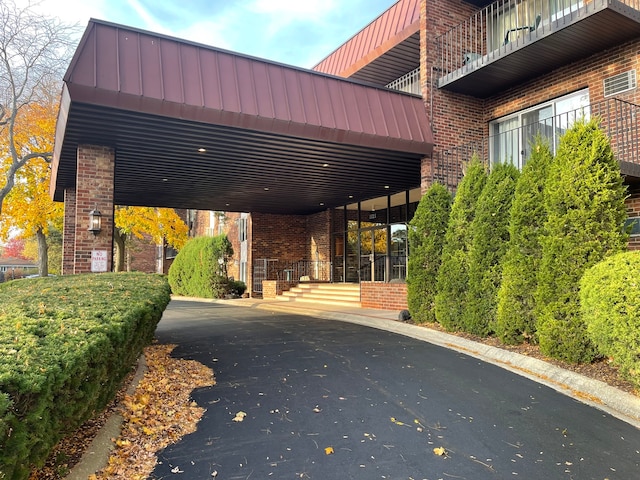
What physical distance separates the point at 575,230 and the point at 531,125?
494 centimetres

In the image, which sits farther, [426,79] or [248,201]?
[248,201]

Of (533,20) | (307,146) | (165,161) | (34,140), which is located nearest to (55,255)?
(34,140)

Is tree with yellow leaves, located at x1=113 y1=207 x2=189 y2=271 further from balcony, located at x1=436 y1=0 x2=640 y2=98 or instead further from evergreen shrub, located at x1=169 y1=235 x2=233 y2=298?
balcony, located at x1=436 y1=0 x2=640 y2=98

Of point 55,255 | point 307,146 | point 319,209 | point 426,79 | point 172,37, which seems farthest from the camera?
point 55,255

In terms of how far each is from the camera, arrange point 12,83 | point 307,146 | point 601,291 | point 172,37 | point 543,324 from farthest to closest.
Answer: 1. point 12,83
2. point 307,146
3. point 172,37
4. point 543,324
5. point 601,291

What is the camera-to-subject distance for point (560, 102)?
31.4ft

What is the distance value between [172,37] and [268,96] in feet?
6.01

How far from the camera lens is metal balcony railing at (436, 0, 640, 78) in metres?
9.36

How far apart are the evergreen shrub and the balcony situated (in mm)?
11891

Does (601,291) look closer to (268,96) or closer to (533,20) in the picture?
(268,96)

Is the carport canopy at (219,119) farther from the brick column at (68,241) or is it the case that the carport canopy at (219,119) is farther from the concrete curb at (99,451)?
the concrete curb at (99,451)

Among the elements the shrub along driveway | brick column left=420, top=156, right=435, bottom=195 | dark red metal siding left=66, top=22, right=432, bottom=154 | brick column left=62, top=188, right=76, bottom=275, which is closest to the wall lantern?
dark red metal siding left=66, top=22, right=432, bottom=154

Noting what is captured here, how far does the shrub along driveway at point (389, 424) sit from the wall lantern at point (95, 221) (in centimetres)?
306

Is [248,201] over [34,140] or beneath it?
beneath
